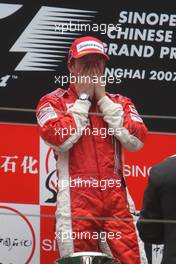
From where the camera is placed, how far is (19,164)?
3254 mm

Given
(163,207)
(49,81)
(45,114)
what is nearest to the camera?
(163,207)

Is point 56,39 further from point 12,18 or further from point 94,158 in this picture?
point 94,158

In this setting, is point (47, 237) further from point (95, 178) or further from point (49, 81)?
point (49, 81)

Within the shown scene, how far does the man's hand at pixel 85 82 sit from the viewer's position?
2955mm

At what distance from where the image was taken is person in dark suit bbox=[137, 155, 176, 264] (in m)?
2.33

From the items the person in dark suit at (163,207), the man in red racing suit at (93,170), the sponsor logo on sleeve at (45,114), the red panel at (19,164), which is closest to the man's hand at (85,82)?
the man in red racing suit at (93,170)

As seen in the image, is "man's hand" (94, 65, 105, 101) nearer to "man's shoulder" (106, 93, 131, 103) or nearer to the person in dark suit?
"man's shoulder" (106, 93, 131, 103)

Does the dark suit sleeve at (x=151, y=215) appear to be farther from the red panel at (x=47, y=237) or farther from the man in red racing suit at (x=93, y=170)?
the red panel at (x=47, y=237)

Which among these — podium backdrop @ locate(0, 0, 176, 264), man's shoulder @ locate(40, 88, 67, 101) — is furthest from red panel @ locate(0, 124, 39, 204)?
man's shoulder @ locate(40, 88, 67, 101)

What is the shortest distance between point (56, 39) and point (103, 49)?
30 centimetres

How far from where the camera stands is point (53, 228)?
324 cm

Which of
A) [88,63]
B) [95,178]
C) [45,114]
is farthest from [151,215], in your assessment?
[88,63]

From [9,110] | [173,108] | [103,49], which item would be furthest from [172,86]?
[9,110]

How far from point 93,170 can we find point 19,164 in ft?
1.38
